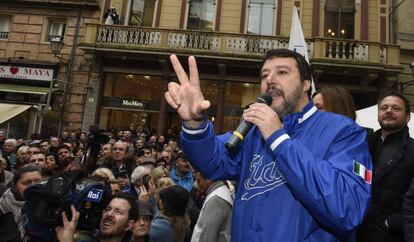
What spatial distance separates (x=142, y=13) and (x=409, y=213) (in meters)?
16.7

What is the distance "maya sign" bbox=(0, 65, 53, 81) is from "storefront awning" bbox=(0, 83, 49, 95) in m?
0.43

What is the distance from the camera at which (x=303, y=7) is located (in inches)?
682

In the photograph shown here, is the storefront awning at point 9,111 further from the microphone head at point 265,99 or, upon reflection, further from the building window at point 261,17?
the microphone head at point 265,99

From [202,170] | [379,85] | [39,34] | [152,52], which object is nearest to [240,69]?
[152,52]

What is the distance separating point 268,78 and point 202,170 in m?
0.61

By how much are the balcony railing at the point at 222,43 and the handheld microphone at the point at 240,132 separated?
14146mm

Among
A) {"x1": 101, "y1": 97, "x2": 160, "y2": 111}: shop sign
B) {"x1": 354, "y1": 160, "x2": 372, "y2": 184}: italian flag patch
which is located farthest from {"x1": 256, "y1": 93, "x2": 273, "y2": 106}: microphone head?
{"x1": 101, "y1": 97, "x2": 160, "y2": 111}: shop sign

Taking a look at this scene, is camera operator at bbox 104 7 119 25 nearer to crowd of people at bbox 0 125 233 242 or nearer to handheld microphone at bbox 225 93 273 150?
crowd of people at bbox 0 125 233 242

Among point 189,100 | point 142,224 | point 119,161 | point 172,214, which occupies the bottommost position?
point 142,224

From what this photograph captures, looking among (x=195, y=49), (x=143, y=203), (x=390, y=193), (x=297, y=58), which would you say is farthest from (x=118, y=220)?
(x=195, y=49)

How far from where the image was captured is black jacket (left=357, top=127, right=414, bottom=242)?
2.95 m

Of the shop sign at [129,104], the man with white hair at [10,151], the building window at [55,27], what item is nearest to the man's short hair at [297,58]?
the man with white hair at [10,151]

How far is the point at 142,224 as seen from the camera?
3949 mm

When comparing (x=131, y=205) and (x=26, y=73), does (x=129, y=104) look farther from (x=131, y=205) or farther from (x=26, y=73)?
(x=131, y=205)
